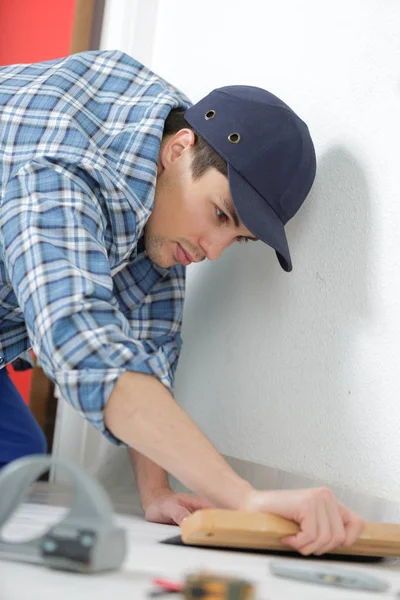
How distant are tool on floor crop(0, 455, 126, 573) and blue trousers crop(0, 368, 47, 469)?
92 cm

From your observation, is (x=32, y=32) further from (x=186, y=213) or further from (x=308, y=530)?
(x=308, y=530)

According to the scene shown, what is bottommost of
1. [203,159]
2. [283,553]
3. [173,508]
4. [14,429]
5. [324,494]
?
[14,429]

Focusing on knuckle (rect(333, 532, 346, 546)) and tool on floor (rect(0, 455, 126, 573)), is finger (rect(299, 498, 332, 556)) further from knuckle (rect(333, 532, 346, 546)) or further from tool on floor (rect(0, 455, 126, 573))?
tool on floor (rect(0, 455, 126, 573))

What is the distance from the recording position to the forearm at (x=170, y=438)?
847mm

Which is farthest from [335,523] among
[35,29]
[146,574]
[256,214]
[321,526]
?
[35,29]

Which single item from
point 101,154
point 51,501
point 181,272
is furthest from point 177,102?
point 51,501

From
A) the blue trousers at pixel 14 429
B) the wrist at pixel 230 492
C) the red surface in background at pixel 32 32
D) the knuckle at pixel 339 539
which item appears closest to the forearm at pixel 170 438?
the wrist at pixel 230 492

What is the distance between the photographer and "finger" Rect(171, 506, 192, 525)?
1.14 m

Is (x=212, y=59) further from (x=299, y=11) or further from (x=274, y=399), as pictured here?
(x=274, y=399)

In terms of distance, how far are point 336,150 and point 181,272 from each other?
375mm

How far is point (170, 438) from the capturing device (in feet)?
2.77

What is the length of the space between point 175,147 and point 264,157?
0.54ft

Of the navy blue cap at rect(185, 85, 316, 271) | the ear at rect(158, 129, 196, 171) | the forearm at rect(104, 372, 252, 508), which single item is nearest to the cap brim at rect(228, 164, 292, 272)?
the navy blue cap at rect(185, 85, 316, 271)

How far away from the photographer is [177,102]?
1.30 meters
